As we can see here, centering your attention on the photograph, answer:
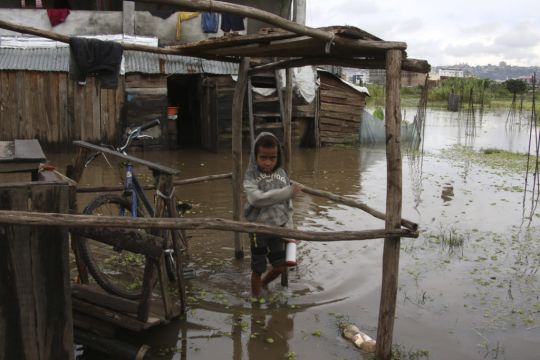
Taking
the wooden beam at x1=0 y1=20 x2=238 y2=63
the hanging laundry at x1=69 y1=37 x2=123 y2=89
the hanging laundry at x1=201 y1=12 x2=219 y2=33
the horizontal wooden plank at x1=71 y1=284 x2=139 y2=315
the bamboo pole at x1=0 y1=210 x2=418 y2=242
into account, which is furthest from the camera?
the hanging laundry at x1=201 y1=12 x2=219 y2=33

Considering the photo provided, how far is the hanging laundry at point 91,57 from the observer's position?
4.62 meters

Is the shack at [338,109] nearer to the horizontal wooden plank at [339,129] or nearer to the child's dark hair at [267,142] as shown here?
the horizontal wooden plank at [339,129]

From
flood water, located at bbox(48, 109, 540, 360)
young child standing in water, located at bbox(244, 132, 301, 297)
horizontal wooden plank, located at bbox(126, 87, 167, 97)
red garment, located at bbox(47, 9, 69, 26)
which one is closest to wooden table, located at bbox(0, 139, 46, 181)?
flood water, located at bbox(48, 109, 540, 360)

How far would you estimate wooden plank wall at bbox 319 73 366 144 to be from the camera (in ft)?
50.7

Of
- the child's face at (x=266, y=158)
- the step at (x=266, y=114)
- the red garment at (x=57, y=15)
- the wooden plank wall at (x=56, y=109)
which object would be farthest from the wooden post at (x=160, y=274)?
the red garment at (x=57, y=15)

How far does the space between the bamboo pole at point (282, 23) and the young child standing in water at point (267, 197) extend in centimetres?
109

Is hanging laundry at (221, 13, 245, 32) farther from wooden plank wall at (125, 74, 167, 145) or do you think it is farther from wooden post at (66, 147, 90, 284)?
wooden post at (66, 147, 90, 284)

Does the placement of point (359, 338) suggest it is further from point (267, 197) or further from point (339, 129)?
point (339, 129)

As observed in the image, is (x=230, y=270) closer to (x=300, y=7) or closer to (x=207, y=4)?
(x=207, y=4)

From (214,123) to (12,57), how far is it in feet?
16.3

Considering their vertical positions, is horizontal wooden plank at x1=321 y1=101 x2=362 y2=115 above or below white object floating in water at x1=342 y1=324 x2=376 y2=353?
above

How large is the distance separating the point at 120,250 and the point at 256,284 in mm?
1501

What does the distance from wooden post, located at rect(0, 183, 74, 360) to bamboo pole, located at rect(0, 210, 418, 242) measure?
207 millimetres

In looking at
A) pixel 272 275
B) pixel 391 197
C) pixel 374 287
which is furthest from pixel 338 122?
pixel 391 197
